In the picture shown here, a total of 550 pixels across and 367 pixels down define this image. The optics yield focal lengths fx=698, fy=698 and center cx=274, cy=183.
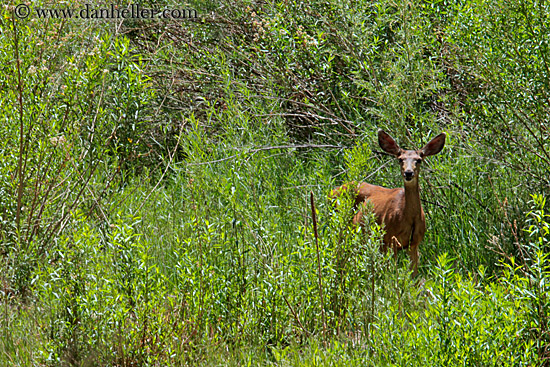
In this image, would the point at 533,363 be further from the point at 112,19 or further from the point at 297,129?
the point at 112,19

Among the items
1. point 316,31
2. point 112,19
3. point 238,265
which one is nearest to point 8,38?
point 238,265

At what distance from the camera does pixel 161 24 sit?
8.37 meters

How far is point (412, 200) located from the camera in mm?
5180

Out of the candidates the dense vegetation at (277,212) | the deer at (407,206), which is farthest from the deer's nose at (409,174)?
the dense vegetation at (277,212)

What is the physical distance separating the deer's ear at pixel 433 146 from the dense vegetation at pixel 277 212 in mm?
277

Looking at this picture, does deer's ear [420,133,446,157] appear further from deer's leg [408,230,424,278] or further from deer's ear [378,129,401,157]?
deer's leg [408,230,424,278]

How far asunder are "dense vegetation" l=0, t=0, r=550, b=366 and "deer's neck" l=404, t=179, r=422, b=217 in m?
0.36

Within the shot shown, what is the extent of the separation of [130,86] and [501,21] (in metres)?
2.76

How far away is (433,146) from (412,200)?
18.3 inches

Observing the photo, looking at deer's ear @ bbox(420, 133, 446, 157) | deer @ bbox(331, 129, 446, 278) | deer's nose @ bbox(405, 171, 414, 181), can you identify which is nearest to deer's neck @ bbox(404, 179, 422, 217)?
deer @ bbox(331, 129, 446, 278)

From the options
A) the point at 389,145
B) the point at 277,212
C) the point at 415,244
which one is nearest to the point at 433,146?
the point at 389,145

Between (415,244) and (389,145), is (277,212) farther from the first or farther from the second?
(415,244)

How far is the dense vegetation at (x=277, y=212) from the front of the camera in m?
3.62

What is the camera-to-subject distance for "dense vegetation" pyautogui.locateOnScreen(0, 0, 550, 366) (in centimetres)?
362
